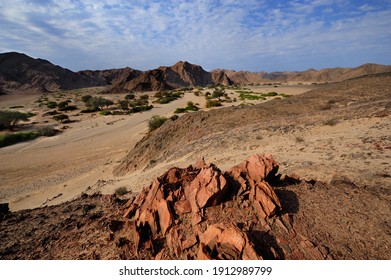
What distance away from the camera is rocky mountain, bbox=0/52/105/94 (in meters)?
97.2

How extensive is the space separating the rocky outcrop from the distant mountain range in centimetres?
8307

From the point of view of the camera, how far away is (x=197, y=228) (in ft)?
16.1

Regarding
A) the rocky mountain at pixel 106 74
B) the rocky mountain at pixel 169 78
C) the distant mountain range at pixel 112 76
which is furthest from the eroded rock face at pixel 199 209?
the rocky mountain at pixel 106 74

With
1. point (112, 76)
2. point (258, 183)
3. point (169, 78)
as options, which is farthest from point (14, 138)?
point (112, 76)

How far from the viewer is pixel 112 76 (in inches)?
6299

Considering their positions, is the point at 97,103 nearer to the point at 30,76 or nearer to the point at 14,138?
the point at 14,138

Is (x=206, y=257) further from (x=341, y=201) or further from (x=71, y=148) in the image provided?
(x=71, y=148)

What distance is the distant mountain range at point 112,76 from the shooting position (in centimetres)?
9319

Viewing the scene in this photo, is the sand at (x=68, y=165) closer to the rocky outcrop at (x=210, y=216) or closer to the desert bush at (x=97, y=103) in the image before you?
the rocky outcrop at (x=210, y=216)

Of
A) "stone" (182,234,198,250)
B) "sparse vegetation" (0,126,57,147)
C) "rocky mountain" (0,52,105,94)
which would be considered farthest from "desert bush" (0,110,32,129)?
"rocky mountain" (0,52,105,94)

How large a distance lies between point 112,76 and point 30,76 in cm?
5805

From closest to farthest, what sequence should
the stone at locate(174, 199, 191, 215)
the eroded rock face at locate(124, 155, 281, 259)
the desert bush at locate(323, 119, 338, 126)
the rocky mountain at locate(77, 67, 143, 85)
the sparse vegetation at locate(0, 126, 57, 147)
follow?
the eroded rock face at locate(124, 155, 281, 259)
the stone at locate(174, 199, 191, 215)
the desert bush at locate(323, 119, 338, 126)
the sparse vegetation at locate(0, 126, 57, 147)
the rocky mountain at locate(77, 67, 143, 85)

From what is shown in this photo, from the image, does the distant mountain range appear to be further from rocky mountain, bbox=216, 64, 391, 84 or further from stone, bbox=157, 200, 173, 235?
stone, bbox=157, 200, 173, 235

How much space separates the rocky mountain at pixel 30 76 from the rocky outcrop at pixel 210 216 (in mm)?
110485
